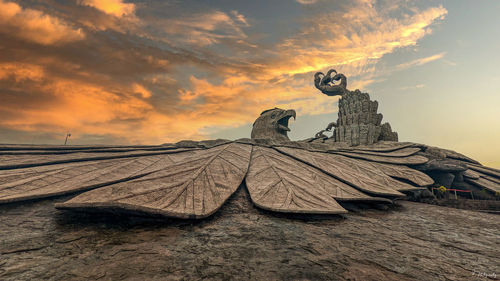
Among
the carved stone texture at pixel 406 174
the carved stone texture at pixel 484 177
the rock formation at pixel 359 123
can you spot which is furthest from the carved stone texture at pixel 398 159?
the rock formation at pixel 359 123

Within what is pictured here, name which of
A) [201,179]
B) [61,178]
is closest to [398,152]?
[201,179]

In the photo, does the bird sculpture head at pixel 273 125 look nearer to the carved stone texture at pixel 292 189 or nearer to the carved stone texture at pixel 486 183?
the carved stone texture at pixel 292 189

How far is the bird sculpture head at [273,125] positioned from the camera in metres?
8.38

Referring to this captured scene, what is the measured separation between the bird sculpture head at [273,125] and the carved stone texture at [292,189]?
3.94 meters

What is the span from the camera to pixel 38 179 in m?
2.83

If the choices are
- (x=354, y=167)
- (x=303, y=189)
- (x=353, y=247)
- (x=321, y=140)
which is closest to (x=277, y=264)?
(x=353, y=247)

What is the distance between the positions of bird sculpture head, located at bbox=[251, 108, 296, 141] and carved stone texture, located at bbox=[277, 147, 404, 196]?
8.77 ft

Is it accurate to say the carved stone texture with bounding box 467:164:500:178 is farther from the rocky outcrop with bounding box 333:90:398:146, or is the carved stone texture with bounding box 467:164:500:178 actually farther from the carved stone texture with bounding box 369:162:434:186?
the carved stone texture with bounding box 369:162:434:186

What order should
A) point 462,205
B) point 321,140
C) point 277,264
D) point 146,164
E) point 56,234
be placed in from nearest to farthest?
point 277,264
point 56,234
point 146,164
point 462,205
point 321,140

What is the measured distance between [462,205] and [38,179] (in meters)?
8.46

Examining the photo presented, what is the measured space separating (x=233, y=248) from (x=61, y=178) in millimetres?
2943

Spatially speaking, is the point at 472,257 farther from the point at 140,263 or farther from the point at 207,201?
the point at 140,263

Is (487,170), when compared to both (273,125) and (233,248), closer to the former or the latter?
(273,125)

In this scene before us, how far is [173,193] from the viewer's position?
A: 2.39m
